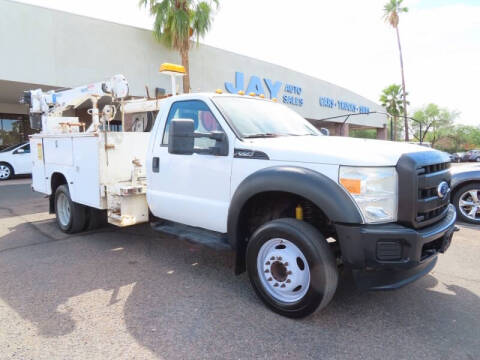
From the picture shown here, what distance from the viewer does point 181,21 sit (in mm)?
13891

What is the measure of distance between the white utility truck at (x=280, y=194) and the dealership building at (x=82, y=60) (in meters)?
4.73

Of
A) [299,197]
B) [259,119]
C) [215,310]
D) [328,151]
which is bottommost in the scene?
[215,310]

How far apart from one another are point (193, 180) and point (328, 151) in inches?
60.3

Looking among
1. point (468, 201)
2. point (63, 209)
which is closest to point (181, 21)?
point (63, 209)

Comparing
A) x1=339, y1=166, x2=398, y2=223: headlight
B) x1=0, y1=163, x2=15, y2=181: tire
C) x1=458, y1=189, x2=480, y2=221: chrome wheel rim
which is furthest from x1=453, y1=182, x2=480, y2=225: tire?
x1=0, y1=163, x2=15, y2=181: tire

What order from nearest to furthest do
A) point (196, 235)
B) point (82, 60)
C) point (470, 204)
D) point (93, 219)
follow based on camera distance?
point (196, 235), point (93, 219), point (470, 204), point (82, 60)

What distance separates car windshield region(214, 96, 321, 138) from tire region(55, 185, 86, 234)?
126 inches

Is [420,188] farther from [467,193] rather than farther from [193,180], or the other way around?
[467,193]

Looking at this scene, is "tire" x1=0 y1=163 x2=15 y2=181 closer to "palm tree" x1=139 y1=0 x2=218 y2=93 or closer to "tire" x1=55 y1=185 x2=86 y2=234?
"palm tree" x1=139 y1=0 x2=218 y2=93

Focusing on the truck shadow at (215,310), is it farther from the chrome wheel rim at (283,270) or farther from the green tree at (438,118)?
the green tree at (438,118)

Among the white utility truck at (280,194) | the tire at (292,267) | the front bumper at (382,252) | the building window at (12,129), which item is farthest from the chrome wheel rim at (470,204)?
the building window at (12,129)

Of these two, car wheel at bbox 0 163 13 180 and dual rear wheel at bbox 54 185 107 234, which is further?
car wheel at bbox 0 163 13 180

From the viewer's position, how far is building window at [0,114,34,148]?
62.3ft

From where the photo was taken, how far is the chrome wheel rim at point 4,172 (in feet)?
47.2
